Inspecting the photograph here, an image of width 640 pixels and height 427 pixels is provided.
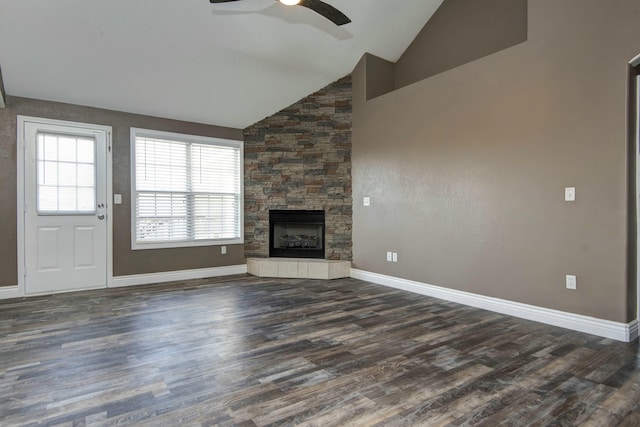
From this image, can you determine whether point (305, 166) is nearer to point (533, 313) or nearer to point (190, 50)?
point (190, 50)

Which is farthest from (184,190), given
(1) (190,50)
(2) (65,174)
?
(1) (190,50)

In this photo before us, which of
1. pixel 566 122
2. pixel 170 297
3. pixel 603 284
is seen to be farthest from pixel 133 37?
pixel 603 284

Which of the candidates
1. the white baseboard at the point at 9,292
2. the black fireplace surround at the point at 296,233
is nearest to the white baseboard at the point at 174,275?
the black fireplace surround at the point at 296,233

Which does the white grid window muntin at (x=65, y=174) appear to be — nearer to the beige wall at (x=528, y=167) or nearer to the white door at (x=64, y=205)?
the white door at (x=64, y=205)

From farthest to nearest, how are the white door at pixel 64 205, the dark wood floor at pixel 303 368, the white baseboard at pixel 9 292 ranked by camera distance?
the white door at pixel 64 205, the white baseboard at pixel 9 292, the dark wood floor at pixel 303 368

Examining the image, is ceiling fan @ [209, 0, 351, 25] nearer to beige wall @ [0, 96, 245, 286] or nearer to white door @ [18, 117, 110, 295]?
beige wall @ [0, 96, 245, 286]

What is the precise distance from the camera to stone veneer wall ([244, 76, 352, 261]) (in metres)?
5.51

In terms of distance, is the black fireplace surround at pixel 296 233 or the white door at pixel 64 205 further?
the black fireplace surround at pixel 296 233

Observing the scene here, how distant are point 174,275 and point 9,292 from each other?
1.83 m

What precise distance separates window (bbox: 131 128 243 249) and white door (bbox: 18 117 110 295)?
445 millimetres

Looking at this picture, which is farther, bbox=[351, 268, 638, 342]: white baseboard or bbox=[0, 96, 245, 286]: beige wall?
bbox=[0, 96, 245, 286]: beige wall

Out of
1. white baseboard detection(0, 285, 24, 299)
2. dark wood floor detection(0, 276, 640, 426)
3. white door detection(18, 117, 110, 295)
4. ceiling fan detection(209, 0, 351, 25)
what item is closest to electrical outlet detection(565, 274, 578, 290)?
dark wood floor detection(0, 276, 640, 426)

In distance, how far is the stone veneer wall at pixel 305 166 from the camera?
217 inches

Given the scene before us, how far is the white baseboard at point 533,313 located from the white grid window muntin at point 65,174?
420cm
